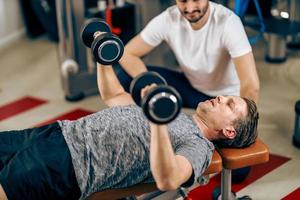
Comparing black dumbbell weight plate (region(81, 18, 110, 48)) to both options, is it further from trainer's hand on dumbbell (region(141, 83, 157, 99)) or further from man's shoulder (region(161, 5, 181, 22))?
trainer's hand on dumbbell (region(141, 83, 157, 99))

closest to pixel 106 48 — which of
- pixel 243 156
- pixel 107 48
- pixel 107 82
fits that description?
pixel 107 48

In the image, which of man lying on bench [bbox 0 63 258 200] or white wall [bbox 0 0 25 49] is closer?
man lying on bench [bbox 0 63 258 200]

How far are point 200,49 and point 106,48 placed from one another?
2.10ft

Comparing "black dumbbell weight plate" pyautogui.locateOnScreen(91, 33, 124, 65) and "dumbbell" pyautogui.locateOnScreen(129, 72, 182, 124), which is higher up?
"dumbbell" pyautogui.locateOnScreen(129, 72, 182, 124)

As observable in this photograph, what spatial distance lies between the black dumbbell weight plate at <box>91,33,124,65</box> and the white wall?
238cm

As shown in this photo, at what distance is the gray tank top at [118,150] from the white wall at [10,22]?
2558 mm

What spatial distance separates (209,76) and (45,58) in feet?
5.83

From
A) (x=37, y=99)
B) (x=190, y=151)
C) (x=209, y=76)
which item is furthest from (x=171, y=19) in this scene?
(x=37, y=99)

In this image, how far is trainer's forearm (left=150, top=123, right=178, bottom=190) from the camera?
1.59m

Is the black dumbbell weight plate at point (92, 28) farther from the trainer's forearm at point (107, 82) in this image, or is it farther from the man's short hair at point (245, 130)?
the man's short hair at point (245, 130)

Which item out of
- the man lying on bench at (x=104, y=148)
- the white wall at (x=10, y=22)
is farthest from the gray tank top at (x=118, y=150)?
the white wall at (x=10, y=22)

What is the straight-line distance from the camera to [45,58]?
13.5ft

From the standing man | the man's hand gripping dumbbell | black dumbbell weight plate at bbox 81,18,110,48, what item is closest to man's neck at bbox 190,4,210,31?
the standing man

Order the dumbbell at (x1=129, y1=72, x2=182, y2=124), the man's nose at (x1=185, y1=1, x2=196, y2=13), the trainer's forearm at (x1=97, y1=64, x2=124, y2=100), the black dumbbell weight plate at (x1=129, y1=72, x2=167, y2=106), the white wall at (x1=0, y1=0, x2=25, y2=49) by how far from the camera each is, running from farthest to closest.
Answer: the white wall at (x1=0, y1=0, x2=25, y2=49), the man's nose at (x1=185, y1=1, x2=196, y2=13), the trainer's forearm at (x1=97, y1=64, x2=124, y2=100), the black dumbbell weight plate at (x1=129, y1=72, x2=167, y2=106), the dumbbell at (x1=129, y1=72, x2=182, y2=124)
